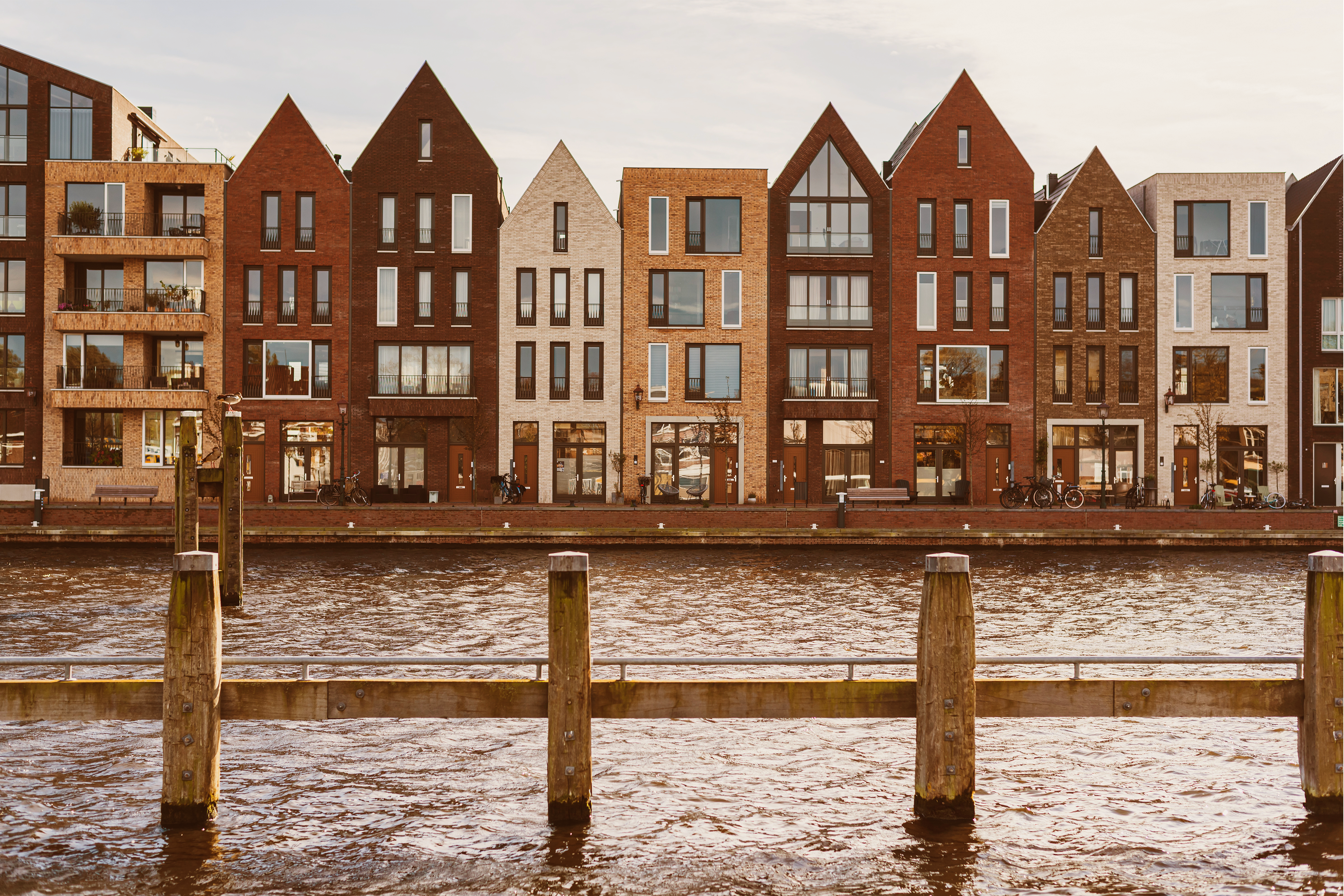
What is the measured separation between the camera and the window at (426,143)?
48.0m

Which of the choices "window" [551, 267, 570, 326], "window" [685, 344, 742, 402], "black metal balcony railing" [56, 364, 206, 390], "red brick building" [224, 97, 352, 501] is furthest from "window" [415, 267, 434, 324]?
"window" [685, 344, 742, 402]

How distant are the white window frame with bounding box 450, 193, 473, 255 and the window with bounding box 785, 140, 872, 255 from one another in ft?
44.9

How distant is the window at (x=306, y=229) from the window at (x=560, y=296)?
10117 mm

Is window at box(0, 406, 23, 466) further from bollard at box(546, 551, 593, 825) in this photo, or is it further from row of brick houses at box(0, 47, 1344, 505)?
bollard at box(546, 551, 593, 825)

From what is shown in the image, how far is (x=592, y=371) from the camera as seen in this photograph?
48250mm

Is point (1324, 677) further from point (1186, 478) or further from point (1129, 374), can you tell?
point (1129, 374)

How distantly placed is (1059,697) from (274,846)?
6.38m

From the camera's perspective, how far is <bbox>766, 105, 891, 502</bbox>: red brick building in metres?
47.8

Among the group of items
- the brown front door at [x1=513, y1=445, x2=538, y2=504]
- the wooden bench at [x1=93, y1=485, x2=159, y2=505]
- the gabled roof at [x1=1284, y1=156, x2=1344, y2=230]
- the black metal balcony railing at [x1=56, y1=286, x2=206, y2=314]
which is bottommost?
the wooden bench at [x1=93, y1=485, x2=159, y2=505]

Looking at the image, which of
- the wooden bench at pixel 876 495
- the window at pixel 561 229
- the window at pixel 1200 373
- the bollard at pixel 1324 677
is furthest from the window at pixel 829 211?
the bollard at pixel 1324 677

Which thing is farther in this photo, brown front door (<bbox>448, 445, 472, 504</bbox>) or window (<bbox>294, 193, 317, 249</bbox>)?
window (<bbox>294, 193, 317, 249</bbox>)

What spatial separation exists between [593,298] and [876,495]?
16460 millimetres

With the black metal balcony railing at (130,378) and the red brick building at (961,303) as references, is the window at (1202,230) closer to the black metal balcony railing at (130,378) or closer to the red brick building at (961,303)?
the red brick building at (961,303)

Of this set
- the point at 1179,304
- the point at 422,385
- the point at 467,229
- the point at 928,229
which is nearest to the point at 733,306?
the point at 928,229
